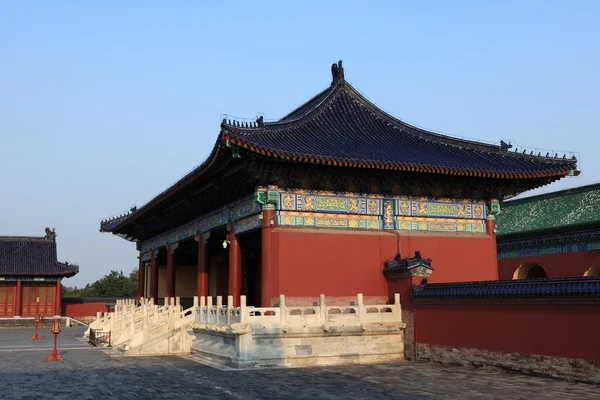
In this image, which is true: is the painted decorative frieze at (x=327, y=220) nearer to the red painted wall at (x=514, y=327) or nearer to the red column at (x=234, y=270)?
the red column at (x=234, y=270)

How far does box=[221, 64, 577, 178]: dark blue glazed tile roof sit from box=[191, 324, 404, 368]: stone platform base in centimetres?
461

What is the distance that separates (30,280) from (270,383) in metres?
40.6

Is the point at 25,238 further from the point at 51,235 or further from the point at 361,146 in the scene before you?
the point at 361,146

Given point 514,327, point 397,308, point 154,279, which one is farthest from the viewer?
point 154,279

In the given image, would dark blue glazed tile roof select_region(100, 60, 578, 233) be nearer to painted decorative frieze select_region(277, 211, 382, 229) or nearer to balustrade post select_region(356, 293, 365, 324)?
painted decorative frieze select_region(277, 211, 382, 229)

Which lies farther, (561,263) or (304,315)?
(561,263)

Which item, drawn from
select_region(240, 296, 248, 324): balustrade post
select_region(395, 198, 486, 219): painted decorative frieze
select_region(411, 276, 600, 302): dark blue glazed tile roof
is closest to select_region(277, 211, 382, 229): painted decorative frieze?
select_region(395, 198, 486, 219): painted decorative frieze

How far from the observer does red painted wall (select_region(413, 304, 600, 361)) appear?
1291 cm

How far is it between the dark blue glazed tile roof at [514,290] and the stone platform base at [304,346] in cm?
152

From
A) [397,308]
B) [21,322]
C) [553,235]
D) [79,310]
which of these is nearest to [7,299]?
[21,322]

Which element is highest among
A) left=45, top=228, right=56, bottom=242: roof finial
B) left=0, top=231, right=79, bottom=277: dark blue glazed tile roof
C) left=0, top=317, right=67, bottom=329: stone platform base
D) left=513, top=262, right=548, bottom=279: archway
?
left=45, top=228, right=56, bottom=242: roof finial

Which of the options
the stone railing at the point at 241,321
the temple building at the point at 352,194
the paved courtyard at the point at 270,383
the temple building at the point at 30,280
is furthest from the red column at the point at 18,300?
the paved courtyard at the point at 270,383

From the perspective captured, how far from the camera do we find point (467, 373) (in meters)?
14.7

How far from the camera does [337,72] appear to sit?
2417cm
